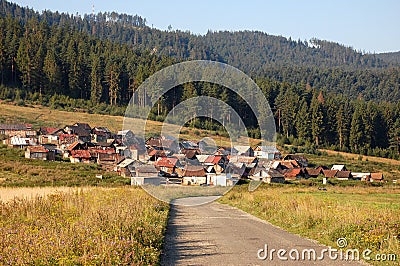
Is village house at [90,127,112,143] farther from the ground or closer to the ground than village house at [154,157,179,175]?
farther from the ground

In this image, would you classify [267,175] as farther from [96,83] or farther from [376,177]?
[96,83]

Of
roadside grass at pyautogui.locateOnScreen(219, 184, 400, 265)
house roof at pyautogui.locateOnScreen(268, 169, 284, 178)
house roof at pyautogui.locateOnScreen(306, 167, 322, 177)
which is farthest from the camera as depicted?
house roof at pyautogui.locateOnScreen(306, 167, 322, 177)

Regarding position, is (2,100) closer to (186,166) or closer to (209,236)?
(186,166)

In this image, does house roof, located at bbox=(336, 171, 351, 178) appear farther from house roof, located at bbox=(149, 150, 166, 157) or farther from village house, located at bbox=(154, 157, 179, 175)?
house roof, located at bbox=(149, 150, 166, 157)

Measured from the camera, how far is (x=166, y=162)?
61.5 meters

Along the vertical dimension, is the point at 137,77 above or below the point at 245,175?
above

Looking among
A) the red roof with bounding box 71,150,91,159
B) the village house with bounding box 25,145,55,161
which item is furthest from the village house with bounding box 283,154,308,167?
the village house with bounding box 25,145,55,161

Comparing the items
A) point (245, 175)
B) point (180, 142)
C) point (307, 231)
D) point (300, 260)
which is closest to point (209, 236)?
point (307, 231)

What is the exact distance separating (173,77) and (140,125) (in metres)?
20.0

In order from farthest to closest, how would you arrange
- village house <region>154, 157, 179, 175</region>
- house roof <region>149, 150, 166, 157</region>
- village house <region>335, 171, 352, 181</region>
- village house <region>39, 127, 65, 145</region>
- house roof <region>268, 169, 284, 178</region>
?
village house <region>39, 127, 65, 145</region>, house roof <region>149, 150, 166, 157</region>, village house <region>335, 171, 352, 181</region>, house roof <region>268, 169, 284, 178</region>, village house <region>154, 157, 179, 175</region>

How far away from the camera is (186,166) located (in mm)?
62625

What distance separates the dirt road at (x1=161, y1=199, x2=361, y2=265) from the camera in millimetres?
9297

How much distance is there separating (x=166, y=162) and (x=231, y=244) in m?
50.5

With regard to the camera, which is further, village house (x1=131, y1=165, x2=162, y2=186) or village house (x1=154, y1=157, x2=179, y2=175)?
village house (x1=154, y1=157, x2=179, y2=175)
